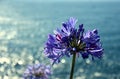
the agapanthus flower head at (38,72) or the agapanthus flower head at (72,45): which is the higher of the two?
the agapanthus flower head at (72,45)

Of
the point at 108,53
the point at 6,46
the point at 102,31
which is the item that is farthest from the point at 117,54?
the point at 102,31

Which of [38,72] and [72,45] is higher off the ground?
[72,45]

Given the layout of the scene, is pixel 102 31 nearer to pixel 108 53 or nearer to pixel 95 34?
pixel 108 53

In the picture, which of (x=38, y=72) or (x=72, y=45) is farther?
(x=38, y=72)

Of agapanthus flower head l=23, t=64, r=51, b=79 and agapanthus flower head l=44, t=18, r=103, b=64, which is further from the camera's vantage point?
agapanthus flower head l=23, t=64, r=51, b=79
